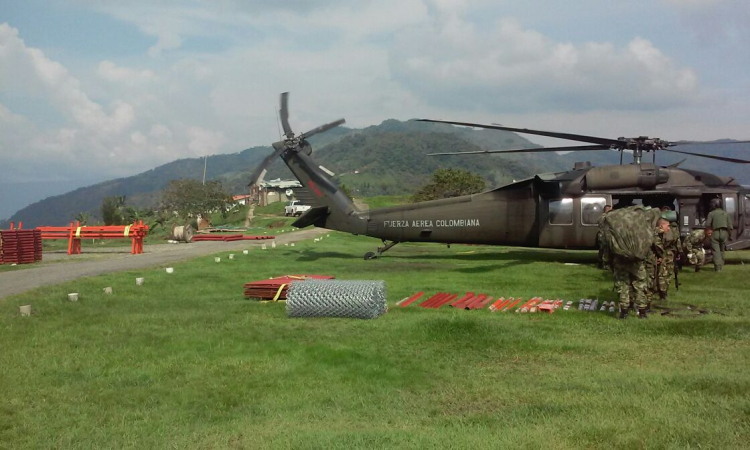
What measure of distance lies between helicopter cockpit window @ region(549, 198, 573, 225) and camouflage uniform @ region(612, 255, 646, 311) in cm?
906

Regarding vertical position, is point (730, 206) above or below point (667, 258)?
above

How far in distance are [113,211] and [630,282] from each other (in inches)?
3662

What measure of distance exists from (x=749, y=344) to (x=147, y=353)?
9634 mm

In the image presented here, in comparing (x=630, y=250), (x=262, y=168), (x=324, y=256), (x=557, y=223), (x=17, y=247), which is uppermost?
(x=262, y=168)

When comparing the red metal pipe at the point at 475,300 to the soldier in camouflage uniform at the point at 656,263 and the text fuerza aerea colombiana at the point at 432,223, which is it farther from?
the text fuerza aerea colombiana at the point at 432,223

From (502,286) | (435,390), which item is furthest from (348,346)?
(502,286)

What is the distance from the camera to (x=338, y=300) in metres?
11.3

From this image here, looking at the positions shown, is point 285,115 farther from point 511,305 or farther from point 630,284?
point 630,284

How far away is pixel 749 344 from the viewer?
8.83 m

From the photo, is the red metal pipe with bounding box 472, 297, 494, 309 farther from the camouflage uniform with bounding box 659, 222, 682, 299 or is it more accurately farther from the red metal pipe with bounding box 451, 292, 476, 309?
the camouflage uniform with bounding box 659, 222, 682, 299

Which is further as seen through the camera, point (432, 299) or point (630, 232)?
point (432, 299)

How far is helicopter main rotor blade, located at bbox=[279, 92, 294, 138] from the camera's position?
2256cm

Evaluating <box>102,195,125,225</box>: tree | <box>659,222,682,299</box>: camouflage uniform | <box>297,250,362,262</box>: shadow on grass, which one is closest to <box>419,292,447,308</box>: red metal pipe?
<box>659,222,682,299</box>: camouflage uniform

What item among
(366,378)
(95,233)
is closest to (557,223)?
(366,378)
